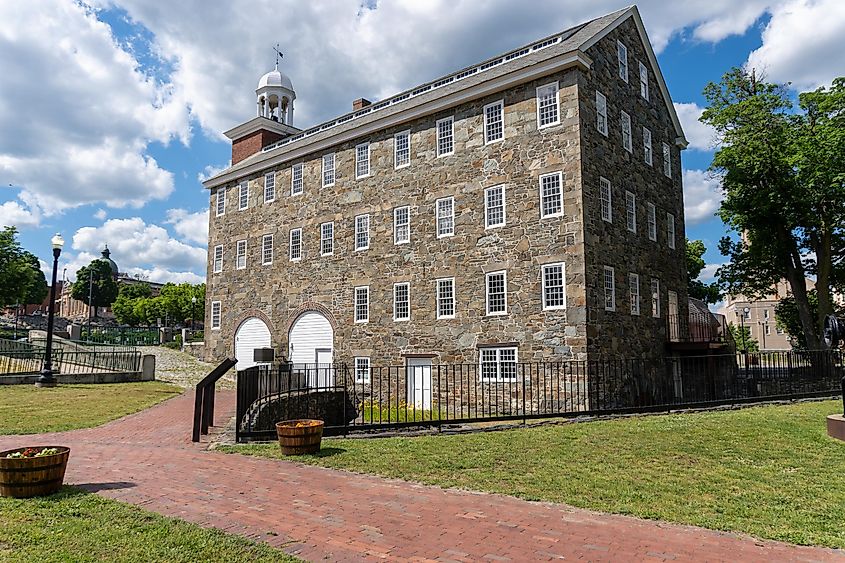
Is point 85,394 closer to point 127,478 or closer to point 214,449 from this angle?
point 214,449

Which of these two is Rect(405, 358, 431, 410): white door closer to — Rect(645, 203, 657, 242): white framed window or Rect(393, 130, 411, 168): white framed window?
Rect(393, 130, 411, 168): white framed window

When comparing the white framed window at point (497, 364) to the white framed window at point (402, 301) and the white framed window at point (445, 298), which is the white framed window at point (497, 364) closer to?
the white framed window at point (445, 298)

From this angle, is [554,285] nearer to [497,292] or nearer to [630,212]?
[497,292]

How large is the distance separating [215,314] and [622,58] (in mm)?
22859

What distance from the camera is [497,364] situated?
1898 centimetres

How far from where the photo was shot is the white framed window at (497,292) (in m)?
19.2

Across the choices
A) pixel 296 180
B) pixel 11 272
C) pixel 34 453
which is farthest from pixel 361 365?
pixel 11 272

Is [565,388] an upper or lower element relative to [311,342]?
lower

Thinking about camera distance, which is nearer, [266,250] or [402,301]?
[402,301]

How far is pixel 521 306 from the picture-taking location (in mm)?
18672

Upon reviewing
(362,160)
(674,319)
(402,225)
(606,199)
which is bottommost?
(674,319)

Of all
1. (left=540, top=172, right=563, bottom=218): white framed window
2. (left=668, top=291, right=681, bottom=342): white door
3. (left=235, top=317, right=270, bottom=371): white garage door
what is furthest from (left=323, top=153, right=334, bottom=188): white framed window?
(left=668, top=291, right=681, bottom=342): white door

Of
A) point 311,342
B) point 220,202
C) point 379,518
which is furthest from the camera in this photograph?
point 220,202

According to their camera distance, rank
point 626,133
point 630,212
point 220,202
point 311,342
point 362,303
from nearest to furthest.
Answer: point 630,212, point 626,133, point 362,303, point 311,342, point 220,202
